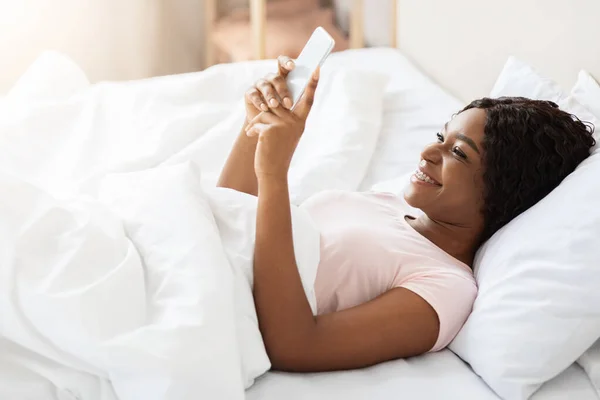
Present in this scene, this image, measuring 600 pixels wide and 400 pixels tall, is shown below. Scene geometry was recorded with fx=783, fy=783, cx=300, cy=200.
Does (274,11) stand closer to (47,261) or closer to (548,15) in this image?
(548,15)

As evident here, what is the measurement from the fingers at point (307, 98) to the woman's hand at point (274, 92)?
17mm

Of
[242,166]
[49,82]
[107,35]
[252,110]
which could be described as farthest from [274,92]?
[107,35]

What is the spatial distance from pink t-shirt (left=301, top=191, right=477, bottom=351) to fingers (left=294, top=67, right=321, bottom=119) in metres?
0.19

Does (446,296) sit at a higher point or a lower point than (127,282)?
lower

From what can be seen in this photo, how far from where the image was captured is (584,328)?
104cm

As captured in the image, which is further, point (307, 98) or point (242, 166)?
point (242, 166)

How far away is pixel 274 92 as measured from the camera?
1201 millimetres

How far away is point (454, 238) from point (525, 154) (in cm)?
18

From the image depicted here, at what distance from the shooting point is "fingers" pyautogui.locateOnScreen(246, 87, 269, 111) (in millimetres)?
1203

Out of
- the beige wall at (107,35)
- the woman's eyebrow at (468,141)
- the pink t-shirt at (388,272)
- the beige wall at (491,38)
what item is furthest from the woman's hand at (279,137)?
the beige wall at (107,35)

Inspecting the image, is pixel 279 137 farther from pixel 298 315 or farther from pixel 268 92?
pixel 298 315

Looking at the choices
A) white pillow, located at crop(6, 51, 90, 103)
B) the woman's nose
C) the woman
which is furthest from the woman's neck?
white pillow, located at crop(6, 51, 90, 103)

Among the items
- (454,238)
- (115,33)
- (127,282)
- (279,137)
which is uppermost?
(279,137)

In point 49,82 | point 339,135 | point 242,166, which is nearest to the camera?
point 242,166
